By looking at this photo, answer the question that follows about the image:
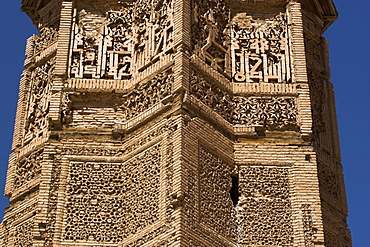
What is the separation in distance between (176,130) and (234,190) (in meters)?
1.18

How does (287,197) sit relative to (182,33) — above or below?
below

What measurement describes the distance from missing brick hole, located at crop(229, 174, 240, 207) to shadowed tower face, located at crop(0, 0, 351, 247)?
21mm

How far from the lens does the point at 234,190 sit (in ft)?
49.0

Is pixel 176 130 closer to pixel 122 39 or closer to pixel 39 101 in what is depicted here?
pixel 122 39

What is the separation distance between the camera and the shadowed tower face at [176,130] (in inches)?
569

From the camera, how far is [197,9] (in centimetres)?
1625

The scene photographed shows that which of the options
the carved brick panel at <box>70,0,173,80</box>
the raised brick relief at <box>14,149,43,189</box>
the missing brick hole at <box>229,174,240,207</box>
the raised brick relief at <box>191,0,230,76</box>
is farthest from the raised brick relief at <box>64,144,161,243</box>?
the raised brick relief at <box>191,0,230,76</box>

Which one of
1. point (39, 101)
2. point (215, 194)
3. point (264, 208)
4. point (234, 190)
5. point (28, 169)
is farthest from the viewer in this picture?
point (39, 101)

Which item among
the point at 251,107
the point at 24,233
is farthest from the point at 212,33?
the point at 24,233

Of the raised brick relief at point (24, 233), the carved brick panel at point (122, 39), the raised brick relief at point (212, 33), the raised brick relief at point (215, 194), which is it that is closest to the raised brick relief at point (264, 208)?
the raised brick relief at point (215, 194)

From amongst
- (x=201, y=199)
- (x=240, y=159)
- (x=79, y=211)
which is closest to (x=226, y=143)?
(x=240, y=159)

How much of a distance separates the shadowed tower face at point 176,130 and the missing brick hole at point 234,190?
0.02 metres

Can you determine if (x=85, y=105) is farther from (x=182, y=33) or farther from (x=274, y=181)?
(x=274, y=181)

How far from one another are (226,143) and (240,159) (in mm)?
293
